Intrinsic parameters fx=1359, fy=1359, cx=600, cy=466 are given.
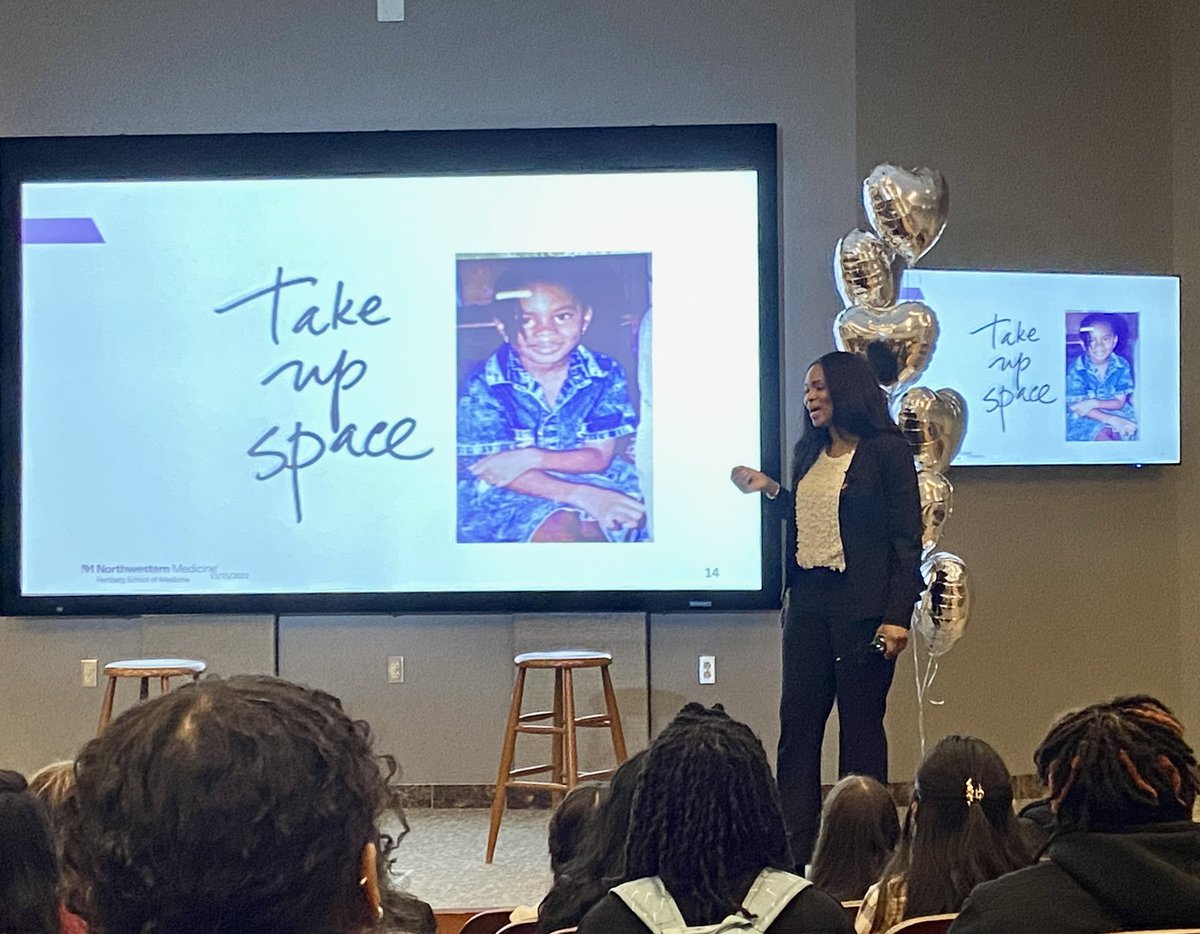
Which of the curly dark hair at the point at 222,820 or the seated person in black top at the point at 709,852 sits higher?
the curly dark hair at the point at 222,820

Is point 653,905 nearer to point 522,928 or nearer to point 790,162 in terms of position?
point 522,928

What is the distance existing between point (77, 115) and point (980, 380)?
3380 mm

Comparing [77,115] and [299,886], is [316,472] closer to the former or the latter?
[77,115]

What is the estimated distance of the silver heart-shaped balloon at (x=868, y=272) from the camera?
4.05 m

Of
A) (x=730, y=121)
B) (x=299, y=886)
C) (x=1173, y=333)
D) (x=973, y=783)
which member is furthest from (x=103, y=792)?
(x=1173, y=333)

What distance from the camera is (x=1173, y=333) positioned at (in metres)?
4.90

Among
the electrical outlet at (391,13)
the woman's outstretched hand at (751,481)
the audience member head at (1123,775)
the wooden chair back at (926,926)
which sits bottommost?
the wooden chair back at (926,926)

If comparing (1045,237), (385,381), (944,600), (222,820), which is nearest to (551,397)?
(385,381)

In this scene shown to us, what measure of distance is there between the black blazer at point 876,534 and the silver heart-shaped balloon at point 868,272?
81 cm

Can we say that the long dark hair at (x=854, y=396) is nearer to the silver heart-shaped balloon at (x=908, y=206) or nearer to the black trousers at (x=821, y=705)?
the black trousers at (x=821, y=705)

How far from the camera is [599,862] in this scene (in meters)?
1.76

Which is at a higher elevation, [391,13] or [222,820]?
[391,13]

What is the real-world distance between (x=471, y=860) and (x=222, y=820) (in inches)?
135

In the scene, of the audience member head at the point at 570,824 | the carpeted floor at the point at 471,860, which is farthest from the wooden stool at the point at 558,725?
the audience member head at the point at 570,824
